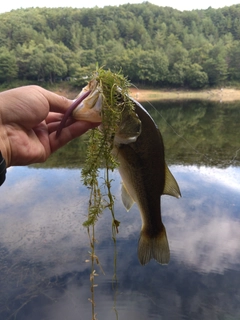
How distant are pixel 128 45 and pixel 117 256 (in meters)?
101

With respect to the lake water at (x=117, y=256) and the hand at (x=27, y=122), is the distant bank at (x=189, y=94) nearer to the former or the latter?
the lake water at (x=117, y=256)

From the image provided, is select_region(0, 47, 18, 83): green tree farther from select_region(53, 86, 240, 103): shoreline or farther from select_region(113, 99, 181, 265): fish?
select_region(113, 99, 181, 265): fish

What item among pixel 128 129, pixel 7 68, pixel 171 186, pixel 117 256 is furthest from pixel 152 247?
pixel 7 68

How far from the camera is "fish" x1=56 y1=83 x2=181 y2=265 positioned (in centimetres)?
268

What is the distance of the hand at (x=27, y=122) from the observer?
2883 mm

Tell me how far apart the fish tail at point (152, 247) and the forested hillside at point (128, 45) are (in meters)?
31.7

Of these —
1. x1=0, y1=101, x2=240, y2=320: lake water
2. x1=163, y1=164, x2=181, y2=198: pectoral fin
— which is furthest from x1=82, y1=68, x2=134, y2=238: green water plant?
x1=0, y1=101, x2=240, y2=320: lake water

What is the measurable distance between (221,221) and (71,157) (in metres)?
12.3

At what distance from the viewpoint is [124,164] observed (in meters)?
3.16

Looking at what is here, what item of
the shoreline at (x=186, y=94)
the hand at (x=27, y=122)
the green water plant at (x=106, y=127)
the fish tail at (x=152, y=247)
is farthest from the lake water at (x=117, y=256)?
the shoreline at (x=186, y=94)

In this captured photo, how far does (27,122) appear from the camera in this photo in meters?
2.98

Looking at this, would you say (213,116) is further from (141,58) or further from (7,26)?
(7,26)

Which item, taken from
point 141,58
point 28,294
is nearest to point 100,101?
point 28,294

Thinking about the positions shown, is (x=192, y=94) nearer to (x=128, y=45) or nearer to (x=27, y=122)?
(x=128, y=45)
